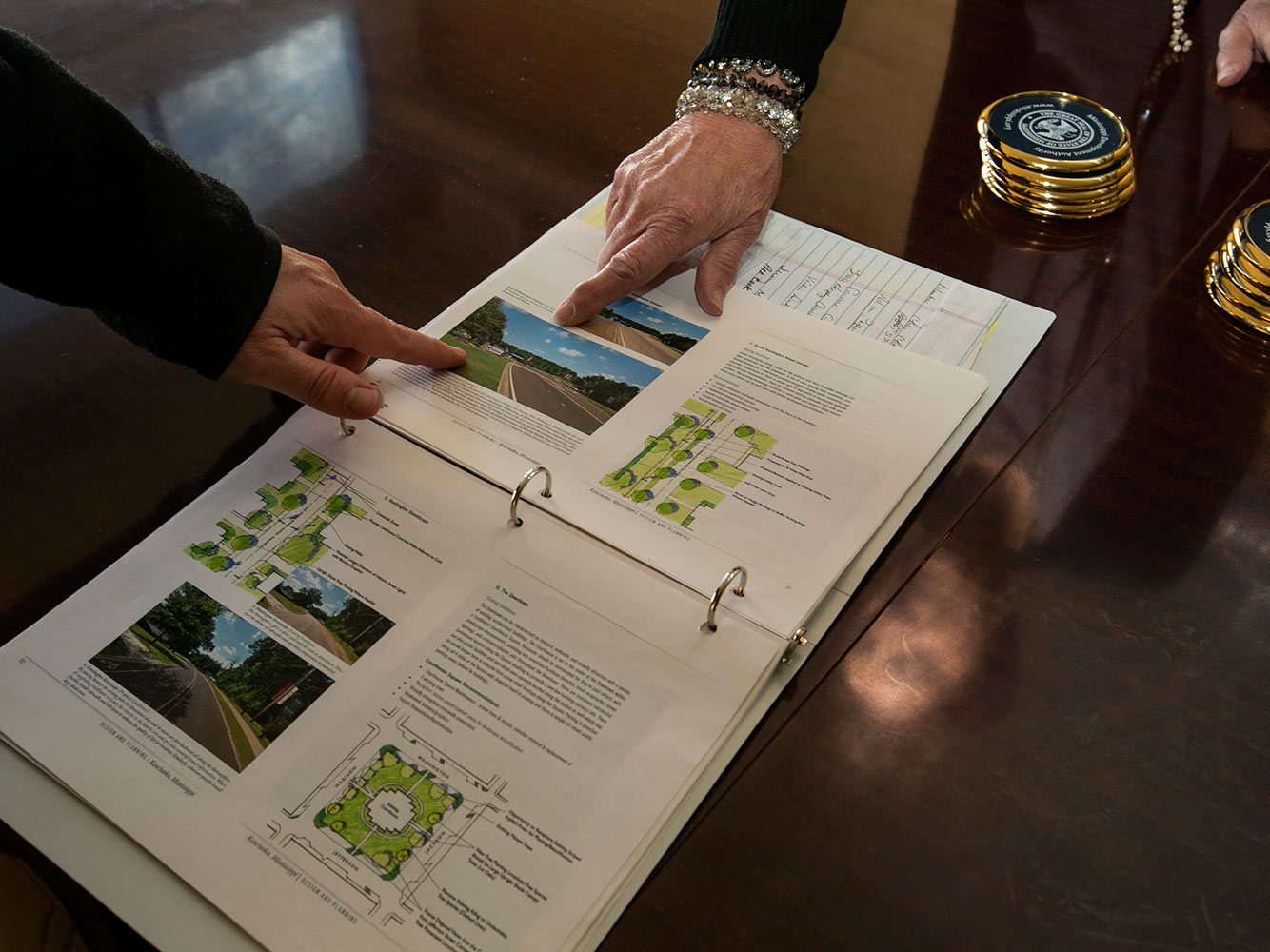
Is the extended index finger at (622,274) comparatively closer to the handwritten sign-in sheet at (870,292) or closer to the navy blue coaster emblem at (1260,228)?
the handwritten sign-in sheet at (870,292)

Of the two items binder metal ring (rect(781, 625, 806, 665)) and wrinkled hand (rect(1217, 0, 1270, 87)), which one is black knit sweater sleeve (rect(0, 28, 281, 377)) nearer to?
binder metal ring (rect(781, 625, 806, 665))

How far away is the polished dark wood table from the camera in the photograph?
23.8 inches

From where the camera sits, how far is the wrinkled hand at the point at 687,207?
94 centimetres

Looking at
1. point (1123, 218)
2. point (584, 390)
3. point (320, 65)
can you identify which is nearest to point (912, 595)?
point (584, 390)

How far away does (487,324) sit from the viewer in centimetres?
93

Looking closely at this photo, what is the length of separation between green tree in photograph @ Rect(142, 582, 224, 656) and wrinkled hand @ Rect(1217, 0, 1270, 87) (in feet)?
4.29

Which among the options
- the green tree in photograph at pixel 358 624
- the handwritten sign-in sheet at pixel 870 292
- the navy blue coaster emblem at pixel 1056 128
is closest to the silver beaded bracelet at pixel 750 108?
the handwritten sign-in sheet at pixel 870 292

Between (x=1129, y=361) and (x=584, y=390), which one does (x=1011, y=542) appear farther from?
(x=584, y=390)

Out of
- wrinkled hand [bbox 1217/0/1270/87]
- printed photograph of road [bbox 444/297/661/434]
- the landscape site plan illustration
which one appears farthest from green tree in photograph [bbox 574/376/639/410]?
wrinkled hand [bbox 1217/0/1270/87]

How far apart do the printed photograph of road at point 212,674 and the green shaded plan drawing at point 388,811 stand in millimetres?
70

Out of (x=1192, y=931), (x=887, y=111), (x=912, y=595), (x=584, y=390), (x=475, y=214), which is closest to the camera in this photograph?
(x=1192, y=931)

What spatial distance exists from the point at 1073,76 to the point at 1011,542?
77 centimetres

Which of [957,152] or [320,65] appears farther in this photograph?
[320,65]

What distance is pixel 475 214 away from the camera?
1.05 meters
